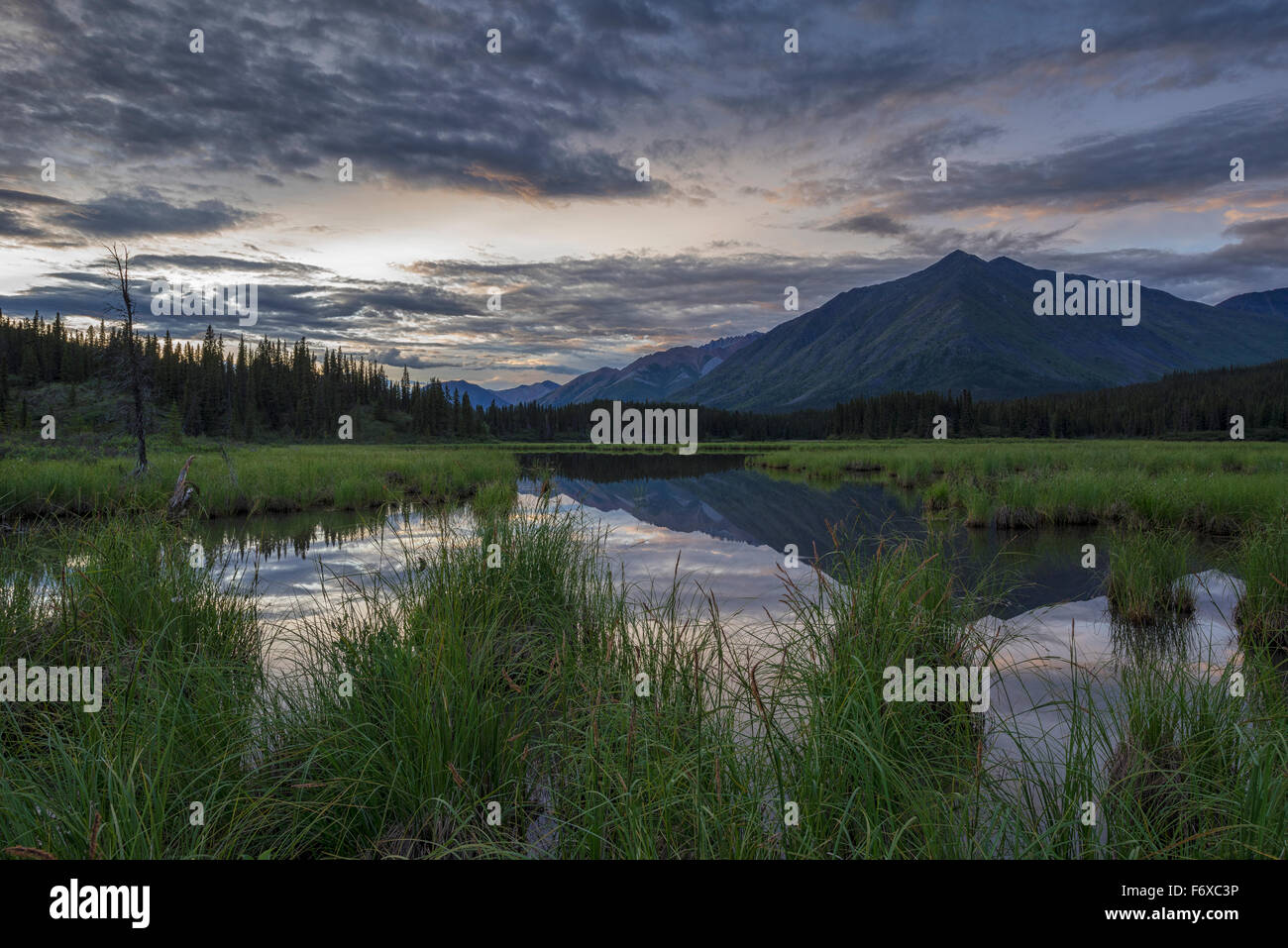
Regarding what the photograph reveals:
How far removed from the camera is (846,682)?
384 cm

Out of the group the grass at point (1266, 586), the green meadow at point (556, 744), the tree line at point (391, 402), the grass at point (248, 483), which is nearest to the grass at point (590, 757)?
the green meadow at point (556, 744)

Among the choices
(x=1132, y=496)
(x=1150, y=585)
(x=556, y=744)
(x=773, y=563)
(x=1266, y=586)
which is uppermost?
(x=1132, y=496)

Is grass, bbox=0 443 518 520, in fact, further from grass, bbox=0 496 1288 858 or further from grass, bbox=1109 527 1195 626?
grass, bbox=1109 527 1195 626

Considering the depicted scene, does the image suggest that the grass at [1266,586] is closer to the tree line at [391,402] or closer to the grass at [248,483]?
the grass at [248,483]

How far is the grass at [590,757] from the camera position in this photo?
9.57ft

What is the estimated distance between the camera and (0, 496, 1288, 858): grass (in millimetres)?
2916

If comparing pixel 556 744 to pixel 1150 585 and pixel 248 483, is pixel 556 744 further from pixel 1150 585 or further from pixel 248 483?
pixel 248 483

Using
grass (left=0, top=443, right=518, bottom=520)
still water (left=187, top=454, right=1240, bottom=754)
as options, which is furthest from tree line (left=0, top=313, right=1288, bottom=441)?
still water (left=187, top=454, right=1240, bottom=754)

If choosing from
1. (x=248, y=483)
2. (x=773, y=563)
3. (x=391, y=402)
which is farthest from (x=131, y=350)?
(x=391, y=402)

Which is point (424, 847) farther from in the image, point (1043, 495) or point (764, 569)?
point (1043, 495)

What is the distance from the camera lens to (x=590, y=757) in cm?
315

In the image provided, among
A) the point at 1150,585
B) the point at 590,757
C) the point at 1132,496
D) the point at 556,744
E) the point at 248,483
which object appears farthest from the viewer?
the point at 248,483

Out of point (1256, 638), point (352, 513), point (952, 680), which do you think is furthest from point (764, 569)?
point (352, 513)
